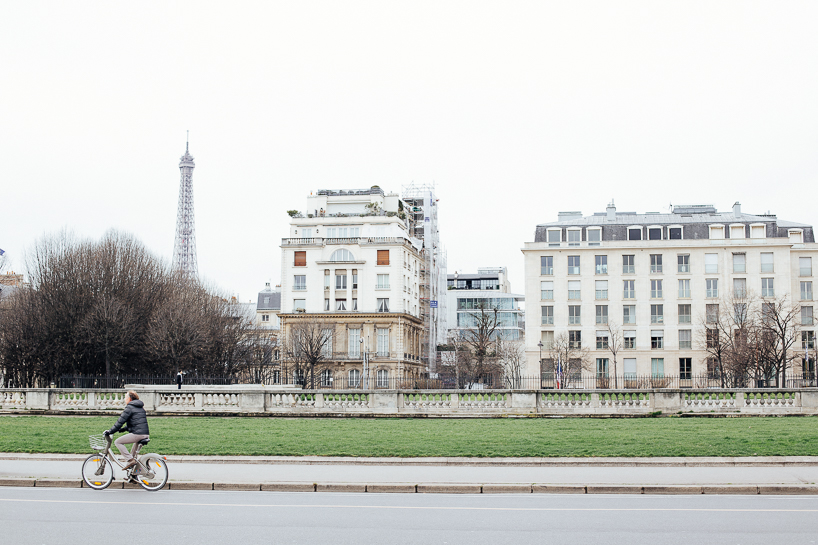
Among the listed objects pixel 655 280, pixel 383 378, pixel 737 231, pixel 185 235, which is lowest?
pixel 383 378

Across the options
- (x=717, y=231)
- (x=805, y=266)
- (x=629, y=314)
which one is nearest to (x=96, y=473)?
(x=629, y=314)

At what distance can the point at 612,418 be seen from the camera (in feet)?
101

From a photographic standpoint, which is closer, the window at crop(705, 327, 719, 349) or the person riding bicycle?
the person riding bicycle

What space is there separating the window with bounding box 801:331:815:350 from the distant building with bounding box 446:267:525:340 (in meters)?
37.5

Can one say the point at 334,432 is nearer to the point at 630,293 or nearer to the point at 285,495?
the point at 285,495

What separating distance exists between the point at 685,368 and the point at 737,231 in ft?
45.7

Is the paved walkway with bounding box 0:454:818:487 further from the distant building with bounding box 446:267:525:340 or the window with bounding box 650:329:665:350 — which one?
the distant building with bounding box 446:267:525:340

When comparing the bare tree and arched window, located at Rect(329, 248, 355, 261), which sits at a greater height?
arched window, located at Rect(329, 248, 355, 261)

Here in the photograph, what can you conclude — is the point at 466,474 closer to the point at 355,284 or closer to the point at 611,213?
the point at 611,213

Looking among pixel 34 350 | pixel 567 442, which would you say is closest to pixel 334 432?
pixel 567 442

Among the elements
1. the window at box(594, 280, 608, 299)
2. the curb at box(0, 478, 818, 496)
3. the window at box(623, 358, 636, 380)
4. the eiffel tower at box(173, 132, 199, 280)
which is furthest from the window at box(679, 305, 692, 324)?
the eiffel tower at box(173, 132, 199, 280)

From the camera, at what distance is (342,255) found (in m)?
95.7

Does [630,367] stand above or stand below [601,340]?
below

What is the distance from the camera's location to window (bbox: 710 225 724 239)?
3209 inches
